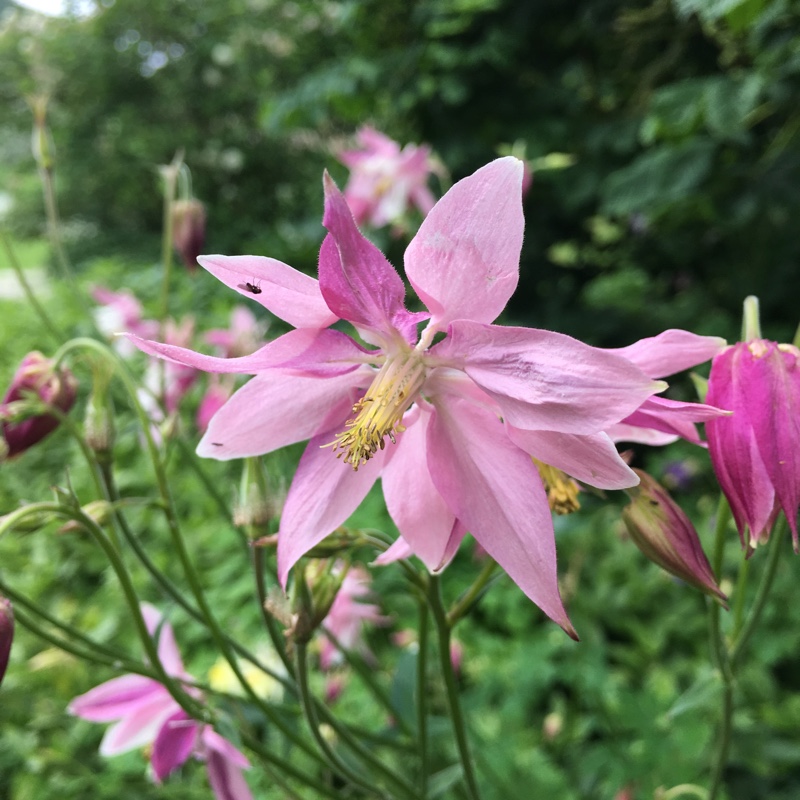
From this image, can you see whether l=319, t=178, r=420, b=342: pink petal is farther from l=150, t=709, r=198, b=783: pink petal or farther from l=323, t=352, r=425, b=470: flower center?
l=150, t=709, r=198, b=783: pink petal

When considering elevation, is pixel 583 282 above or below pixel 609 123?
below

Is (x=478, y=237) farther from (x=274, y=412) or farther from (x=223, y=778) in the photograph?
(x=223, y=778)

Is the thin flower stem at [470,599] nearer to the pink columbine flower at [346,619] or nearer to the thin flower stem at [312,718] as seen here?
the thin flower stem at [312,718]

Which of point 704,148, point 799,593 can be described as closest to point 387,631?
point 799,593

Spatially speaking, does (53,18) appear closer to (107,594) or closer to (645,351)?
(107,594)

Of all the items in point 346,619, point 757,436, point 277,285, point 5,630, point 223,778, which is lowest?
point 346,619

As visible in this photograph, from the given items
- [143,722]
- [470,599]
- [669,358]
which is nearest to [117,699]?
[143,722]
